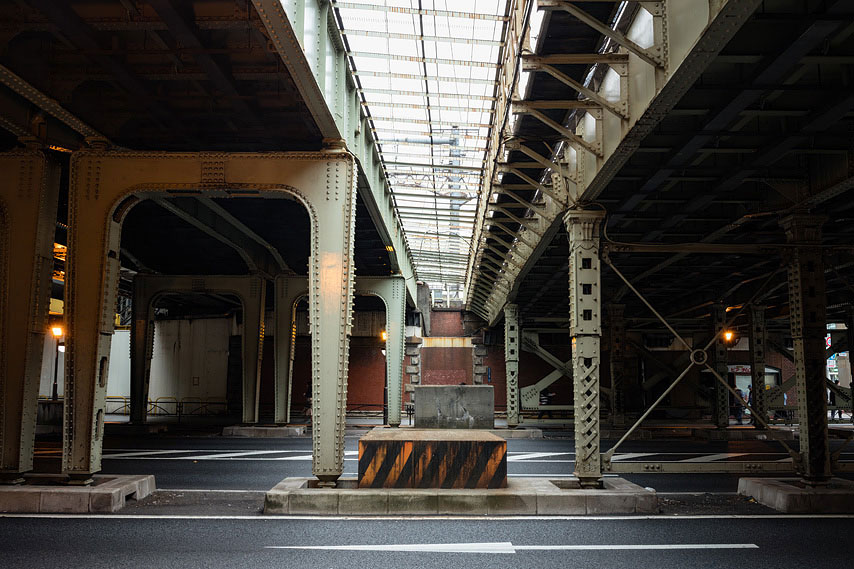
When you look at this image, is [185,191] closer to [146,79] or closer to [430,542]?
[146,79]

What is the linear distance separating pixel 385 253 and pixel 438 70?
13.0m

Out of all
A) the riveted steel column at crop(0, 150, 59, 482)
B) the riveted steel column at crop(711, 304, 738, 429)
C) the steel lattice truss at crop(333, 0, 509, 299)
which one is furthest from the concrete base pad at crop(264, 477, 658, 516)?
the riveted steel column at crop(711, 304, 738, 429)

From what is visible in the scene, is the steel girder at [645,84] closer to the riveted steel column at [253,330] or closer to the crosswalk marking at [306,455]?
the crosswalk marking at [306,455]

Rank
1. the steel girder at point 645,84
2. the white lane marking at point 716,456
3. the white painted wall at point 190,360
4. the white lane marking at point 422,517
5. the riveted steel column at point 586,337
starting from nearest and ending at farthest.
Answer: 1. the steel girder at point 645,84
2. the white lane marking at point 422,517
3. the riveted steel column at point 586,337
4. the white lane marking at point 716,456
5. the white painted wall at point 190,360

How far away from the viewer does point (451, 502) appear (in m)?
10.3

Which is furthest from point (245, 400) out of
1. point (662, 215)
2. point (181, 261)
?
point (662, 215)

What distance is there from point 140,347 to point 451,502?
18.8 metres

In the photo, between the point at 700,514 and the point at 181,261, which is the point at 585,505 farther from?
the point at 181,261

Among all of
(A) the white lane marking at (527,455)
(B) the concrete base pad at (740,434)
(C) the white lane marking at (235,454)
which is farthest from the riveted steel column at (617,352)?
(C) the white lane marking at (235,454)

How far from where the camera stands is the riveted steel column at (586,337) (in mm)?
11148

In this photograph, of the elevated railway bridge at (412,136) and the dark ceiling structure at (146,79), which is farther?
the dark ceiling structure at (146,79)

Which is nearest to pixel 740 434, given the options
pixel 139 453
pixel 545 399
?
pixel 545 399

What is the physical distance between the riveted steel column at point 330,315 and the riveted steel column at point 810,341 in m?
7.58

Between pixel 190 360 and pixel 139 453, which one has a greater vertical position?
pixel 190 360
